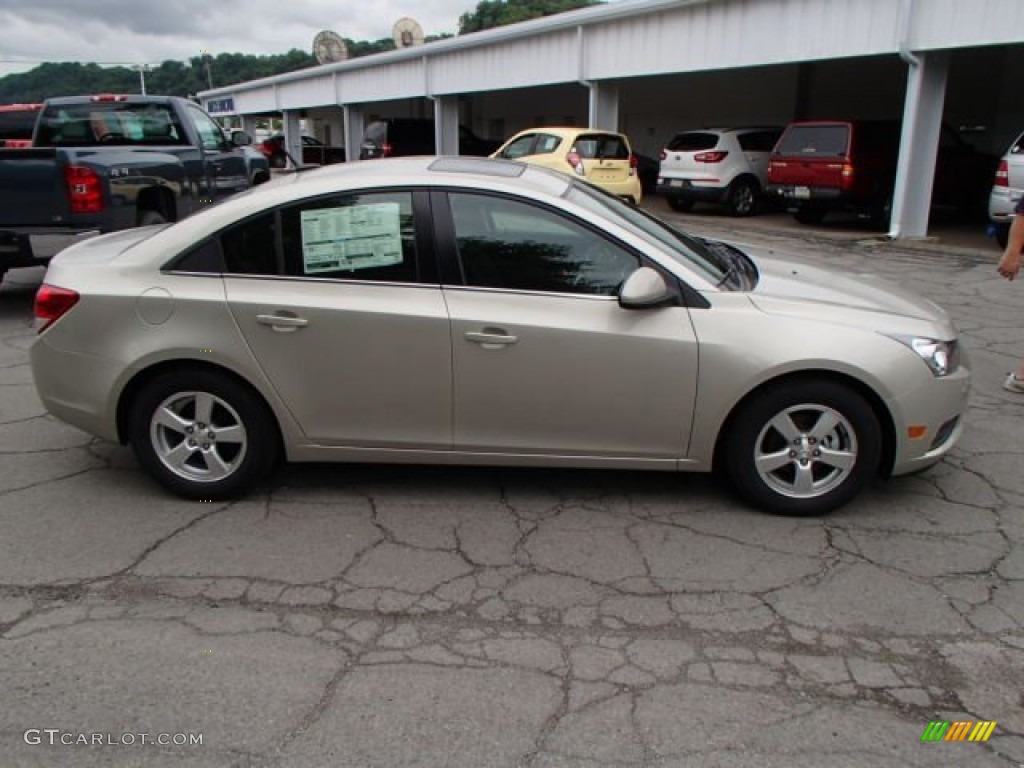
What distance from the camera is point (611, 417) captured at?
12.8 feet

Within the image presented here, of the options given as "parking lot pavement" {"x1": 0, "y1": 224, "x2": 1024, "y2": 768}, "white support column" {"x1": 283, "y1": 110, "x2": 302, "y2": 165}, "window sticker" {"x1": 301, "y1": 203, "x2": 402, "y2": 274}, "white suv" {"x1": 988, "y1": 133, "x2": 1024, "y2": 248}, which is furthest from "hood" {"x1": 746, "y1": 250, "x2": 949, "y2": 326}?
"white support column" {"x1": 283, "y1": 110, "x2": 302, "y2": 165}

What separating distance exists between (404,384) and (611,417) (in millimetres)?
961

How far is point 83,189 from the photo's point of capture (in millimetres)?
7695

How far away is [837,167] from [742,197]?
3.02 meters

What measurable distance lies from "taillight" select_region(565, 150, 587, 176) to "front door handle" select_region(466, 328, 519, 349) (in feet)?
37.6

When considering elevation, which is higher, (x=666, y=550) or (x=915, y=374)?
(x=915, y=374)

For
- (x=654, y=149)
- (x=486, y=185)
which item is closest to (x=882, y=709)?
(x=486, y=185)

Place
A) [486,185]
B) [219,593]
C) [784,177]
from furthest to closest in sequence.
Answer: [784,177] < [486,185] < [219,593]

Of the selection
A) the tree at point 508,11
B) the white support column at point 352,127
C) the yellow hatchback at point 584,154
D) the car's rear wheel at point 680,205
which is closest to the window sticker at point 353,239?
the yellow hatchback at point 584,154

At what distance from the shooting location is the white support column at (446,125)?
80.9 ft

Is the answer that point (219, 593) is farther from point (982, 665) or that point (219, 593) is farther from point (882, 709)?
point (982, 665)

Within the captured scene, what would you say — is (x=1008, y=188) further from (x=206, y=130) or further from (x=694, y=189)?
(x=206, y=130)

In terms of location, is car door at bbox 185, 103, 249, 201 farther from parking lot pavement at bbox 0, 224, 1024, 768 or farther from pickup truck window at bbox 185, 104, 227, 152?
parking lot pavement at bbox 0, 224, 1024, 768

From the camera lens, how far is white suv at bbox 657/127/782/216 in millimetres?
16781
